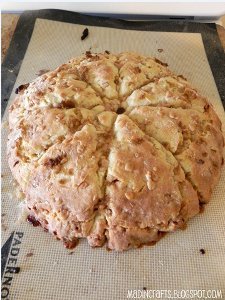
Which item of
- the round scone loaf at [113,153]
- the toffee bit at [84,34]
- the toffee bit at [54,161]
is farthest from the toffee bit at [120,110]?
the toffee bit at [84,34]

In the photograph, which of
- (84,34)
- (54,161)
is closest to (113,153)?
(54,161)

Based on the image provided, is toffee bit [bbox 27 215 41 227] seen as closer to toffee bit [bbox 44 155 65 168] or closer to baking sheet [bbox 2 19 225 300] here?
baking sheet [bbox 2 19 225 300]

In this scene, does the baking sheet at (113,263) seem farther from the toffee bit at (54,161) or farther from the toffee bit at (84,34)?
the toffee bit at (84,34)

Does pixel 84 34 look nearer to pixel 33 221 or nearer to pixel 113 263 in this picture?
pixel 33 221

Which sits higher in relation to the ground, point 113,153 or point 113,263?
point 113,153

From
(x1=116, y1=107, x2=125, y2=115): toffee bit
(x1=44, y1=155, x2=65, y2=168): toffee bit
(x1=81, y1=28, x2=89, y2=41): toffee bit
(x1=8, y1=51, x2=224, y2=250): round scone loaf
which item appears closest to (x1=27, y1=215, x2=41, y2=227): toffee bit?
(x1=8, y1=51, x2=224, y2=250): round scone loaf

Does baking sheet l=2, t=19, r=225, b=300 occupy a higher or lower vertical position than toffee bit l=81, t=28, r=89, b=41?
lower

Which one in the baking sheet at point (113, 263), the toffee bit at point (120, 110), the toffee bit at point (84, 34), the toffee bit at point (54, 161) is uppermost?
the toffee bit at point (120, 110)

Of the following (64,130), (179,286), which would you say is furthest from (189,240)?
(64,130)

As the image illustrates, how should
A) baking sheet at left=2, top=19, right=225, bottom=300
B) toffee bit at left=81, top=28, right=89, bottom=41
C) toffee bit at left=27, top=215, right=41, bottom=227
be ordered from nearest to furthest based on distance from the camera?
baking sheet at left=2, top=19, right=225, bottom=300 → toffee bit at left=27, top=215, right=41, bottom=227 → toffee bit at left=81, top=28, right=89, bottom=41
